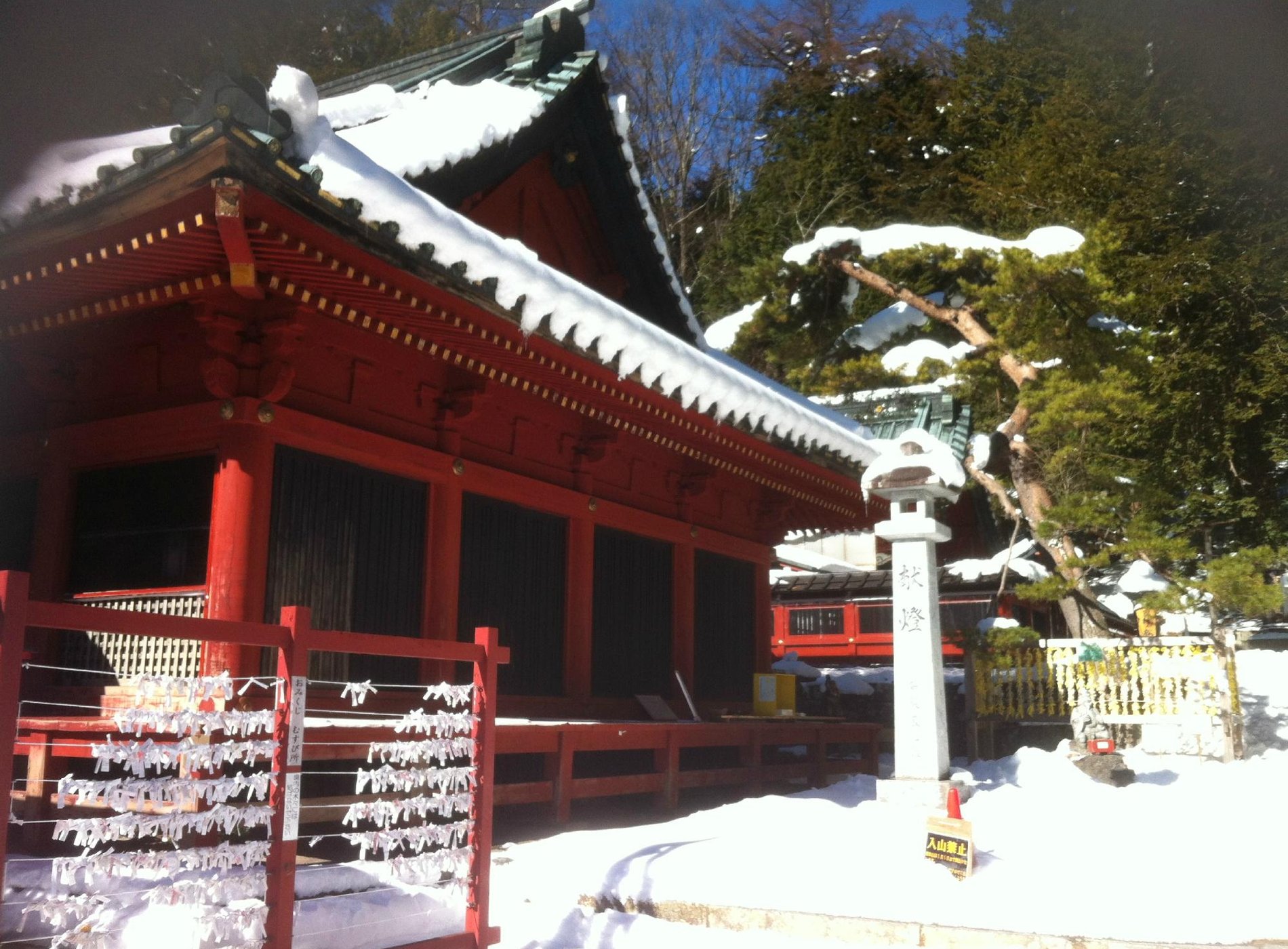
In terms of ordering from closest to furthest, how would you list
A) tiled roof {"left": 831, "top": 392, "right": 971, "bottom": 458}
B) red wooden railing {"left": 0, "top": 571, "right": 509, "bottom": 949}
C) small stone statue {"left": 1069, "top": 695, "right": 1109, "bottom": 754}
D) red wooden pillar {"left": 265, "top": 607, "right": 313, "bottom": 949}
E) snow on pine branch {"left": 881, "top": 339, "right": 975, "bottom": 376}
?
red wooden railing {"left": 0, "top": 571, "right": 509, "bottom": 949}
red wooden pillar {"left": 265, "top": 607, "right": 313, "bottom": 949}
small stone statue {"left": 1069, "top": 695, "right": 1109, "bottom": 754}
tiled roof {"left": 831, "top": 392, "right": 971, "bottom": 458}
snow on pine branch {"left": 881, "top": 339, "right": 975, "bottom": 376}

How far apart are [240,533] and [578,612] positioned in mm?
3988

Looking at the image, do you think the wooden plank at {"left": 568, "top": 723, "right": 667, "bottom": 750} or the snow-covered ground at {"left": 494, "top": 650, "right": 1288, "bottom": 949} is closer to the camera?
the snow-covered ground at {"left": 494, "top": 650, "right": 1288, "bottom": 949}

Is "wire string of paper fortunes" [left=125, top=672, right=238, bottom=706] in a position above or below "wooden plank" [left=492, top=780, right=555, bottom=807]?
above

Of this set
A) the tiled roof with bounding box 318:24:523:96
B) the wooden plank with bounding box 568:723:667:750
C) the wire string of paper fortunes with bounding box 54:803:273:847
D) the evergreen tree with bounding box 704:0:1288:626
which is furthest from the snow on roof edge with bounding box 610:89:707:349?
the wire string of paper fortunes with bounding box 54:803:273:847

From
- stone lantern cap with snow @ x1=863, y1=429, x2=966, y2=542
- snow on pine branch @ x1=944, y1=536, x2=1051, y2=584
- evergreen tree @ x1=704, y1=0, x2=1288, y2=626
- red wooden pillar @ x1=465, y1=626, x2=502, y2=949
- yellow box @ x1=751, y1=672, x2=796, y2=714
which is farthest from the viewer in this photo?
snow on pine branch @ x1=944, y1=536, x2=1051, y2=584

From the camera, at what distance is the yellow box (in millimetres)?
12992

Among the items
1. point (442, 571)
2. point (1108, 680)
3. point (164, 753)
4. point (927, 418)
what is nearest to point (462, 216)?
point (442, 571)

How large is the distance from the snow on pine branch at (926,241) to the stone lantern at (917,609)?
798cm

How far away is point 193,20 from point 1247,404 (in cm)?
2338

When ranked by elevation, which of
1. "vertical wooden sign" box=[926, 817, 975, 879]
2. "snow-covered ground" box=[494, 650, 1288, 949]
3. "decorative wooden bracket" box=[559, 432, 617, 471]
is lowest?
"snow-covered ground" box=[494, 650, 1288, 949]

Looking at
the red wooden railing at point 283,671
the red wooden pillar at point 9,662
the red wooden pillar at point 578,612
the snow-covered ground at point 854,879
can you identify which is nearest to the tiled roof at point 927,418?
the red wooden pillar at point 578,612

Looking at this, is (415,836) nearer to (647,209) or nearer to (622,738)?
(622,738)

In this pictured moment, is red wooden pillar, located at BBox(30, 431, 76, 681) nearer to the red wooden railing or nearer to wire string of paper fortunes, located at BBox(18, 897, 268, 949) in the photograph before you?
the red wooden railing

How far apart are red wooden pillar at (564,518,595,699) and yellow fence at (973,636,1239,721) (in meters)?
8.73
